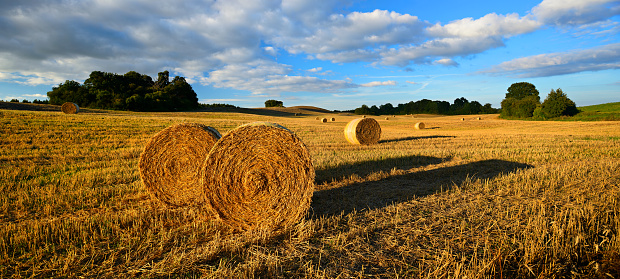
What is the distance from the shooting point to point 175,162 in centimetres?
599

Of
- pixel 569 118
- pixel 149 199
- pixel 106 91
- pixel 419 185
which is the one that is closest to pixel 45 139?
pixel 149 199

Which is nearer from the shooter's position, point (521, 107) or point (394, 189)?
point (394, 189)

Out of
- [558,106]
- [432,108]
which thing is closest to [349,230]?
[558,106]

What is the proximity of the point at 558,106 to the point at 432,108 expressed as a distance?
41.2 metres

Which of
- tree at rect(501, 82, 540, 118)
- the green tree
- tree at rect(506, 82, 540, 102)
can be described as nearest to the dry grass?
tree at rect(501, 82, 540, 118)

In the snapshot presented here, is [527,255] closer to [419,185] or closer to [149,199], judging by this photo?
[419,185]

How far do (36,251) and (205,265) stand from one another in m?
2.09

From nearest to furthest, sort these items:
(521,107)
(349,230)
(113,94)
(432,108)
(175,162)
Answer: (349,230) → (175,162) → (113,94) → (521,107) → (432,108)

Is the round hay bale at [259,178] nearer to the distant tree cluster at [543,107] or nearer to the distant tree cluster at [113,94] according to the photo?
the distant tree cluster at [113,94]

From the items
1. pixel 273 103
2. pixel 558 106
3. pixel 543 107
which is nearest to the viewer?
pixel 558 106

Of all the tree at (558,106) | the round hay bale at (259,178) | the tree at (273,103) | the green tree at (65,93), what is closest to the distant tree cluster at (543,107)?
the tree at (558,106)

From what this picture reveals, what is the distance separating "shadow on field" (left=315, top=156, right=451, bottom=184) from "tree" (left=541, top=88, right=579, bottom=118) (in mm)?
45381

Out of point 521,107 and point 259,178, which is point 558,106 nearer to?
point 521,107

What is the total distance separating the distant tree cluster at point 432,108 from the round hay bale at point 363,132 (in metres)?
68.0
